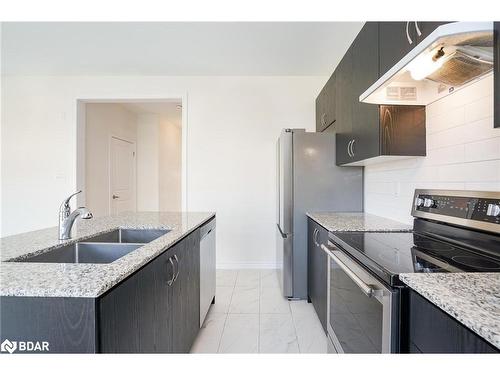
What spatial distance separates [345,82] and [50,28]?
110 inches

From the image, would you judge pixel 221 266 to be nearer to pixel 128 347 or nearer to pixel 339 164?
pixel 339 164

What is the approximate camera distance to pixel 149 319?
3.23ft

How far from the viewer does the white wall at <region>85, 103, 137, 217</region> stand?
3.91m

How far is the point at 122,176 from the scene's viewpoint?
4820 millimetres

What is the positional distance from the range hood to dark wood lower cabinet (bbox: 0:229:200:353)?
4.18 feet

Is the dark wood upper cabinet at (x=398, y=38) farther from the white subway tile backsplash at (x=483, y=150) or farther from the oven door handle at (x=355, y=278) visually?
the oven door handle at (x=355, y=278)

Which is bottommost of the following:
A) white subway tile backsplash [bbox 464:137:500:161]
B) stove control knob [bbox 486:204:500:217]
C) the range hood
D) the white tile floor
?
the white tile floor

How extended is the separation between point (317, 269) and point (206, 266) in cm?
87

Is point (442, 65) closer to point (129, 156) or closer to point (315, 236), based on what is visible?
point (315, 236)

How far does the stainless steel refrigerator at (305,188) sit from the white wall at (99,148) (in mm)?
3187

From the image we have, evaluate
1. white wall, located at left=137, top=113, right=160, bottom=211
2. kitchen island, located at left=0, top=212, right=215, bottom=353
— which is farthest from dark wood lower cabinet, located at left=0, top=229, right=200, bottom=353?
white wall, located at left=137, top=113, right=160, bottom=211

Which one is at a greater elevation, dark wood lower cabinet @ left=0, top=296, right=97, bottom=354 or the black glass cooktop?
the black glass cooktop

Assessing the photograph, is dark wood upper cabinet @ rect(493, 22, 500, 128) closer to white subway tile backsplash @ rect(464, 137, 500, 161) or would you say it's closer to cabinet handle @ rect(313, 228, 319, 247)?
white subway tile backsplash @ rect(464, 137, 500, 161)
